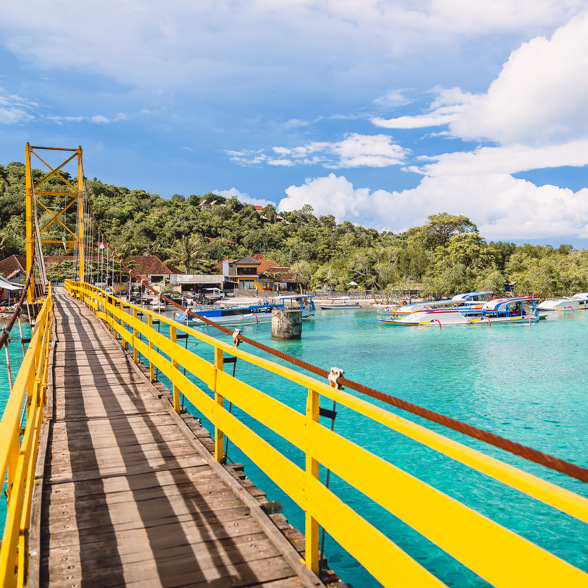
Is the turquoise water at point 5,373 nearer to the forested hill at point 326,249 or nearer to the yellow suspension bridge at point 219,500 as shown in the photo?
the yellow suspension bridge at point 219,500

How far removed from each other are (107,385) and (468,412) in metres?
10.9

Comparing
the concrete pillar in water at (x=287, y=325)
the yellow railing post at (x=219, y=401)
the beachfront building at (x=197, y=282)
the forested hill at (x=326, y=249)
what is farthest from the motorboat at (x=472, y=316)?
the yellow railing post at (x=219, y=401)

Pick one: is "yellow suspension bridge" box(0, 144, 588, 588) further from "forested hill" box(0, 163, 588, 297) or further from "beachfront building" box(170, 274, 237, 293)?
"beachfront building" box(170, 274, 237, 293)

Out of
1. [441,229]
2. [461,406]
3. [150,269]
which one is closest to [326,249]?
[441,229]

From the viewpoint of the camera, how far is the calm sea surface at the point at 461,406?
7.66 m

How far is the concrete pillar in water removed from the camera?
112 ft

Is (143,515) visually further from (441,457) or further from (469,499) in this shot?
(441,457)

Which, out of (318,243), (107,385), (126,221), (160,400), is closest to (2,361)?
(107,385)

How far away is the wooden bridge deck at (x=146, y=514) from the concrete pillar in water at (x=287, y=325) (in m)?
27.4

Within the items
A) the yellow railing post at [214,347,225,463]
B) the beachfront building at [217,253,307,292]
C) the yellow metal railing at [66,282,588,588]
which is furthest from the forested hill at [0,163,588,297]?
the yellow metal railing at [66,282,588,588]

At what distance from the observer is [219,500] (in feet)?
13.4

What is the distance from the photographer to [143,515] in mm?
3816

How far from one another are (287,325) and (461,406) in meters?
19.8

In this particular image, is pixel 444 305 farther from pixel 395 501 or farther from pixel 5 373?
pixel 395 501
